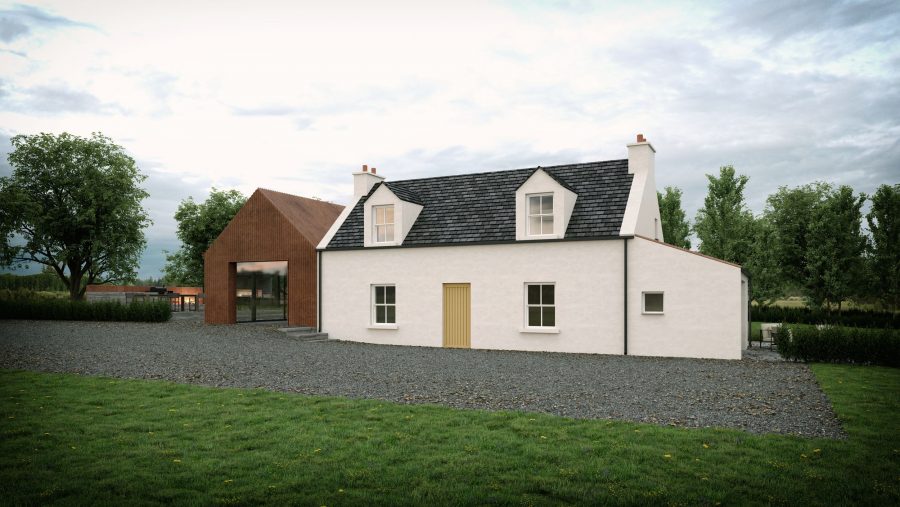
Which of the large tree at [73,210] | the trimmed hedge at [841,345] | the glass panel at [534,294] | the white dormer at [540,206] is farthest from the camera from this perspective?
the large tree at [73,210]

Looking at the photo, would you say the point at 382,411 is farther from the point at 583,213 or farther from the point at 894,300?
the point at 894,300

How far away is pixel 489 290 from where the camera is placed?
69.6 feet

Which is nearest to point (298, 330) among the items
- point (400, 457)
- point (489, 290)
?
point (489, 290)

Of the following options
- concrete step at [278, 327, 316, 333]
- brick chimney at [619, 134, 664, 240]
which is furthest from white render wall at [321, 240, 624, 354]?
brick chimney at [619, 134, 664, 240]

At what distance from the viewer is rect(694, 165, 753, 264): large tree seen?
33625mm

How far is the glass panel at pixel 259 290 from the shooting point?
2909cm

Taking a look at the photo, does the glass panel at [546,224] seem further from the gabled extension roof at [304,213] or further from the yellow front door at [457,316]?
the gabled extension roof at [304,213]

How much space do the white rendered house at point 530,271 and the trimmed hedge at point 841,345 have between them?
142 centimetres

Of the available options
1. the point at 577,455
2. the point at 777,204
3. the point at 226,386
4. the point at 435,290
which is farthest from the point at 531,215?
the point at 777,204

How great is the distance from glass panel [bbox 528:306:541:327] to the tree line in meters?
17.4

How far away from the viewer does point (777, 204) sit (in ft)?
120

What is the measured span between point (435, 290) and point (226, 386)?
34.7ft

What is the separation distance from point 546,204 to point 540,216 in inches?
20.3

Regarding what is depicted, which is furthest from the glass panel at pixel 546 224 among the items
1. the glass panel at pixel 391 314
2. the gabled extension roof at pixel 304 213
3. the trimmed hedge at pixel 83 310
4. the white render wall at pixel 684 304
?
the trimmed hedge at pixel 83 310
